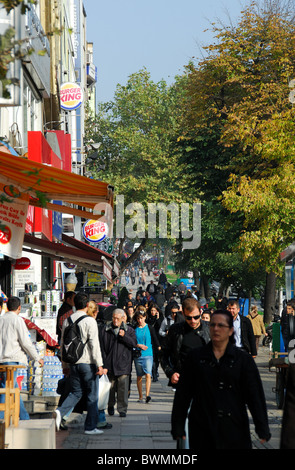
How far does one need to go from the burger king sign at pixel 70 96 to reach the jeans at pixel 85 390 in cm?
2162

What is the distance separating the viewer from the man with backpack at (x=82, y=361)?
11.3 meters

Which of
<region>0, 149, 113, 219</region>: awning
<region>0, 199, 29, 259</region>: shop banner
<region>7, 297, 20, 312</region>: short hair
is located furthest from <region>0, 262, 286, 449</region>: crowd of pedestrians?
A: <region>0, 149, 113, 219</region>: awning

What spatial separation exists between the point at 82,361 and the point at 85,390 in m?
0.39

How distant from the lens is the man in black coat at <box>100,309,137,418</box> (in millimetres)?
13328

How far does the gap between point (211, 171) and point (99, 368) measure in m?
21.8

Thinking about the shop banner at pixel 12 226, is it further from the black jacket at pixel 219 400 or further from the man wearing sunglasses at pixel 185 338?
the black jacket at pixel 219 400

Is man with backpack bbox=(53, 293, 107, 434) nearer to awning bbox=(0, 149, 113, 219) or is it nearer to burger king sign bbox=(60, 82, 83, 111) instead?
awning bbox=(0, 149, 113, 219)

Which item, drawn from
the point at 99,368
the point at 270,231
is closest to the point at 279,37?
the point at 270,231

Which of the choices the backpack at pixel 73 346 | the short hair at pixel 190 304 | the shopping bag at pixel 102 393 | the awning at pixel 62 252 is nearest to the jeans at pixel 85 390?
the backpack at pixel 73 346

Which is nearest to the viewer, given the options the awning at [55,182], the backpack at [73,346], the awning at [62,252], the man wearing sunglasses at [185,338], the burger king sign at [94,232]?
the man wearing sunglasses at [185,338]

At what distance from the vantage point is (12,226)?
12523 millimetres

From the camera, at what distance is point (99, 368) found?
11359 mm
